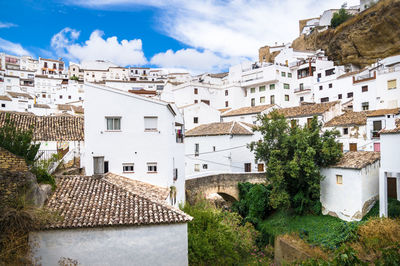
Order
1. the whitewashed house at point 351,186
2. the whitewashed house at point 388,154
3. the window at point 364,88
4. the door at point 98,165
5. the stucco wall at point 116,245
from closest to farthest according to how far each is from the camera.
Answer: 1. the stucco wall at point 116,245
2. the whitewashed house at point 388,154
3. the door at point 98,165
4. the whitewashed house at point 351,186
5. the window at point 364,88

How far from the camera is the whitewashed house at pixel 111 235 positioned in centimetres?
975

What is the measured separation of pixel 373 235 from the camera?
535 inches

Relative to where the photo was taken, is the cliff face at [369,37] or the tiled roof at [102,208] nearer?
the tiled roof at [102,208]

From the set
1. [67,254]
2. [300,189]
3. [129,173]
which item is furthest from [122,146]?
[300,189]

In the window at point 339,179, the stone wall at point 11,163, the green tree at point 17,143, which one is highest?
the green tree at point 17,143

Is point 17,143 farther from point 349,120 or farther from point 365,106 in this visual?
point 365,106

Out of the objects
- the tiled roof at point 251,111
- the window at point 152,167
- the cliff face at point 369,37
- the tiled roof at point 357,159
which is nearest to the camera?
the window at point 152,167

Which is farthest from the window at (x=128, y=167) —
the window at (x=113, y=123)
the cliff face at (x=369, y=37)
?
the cliff face at (x=369, y=37)

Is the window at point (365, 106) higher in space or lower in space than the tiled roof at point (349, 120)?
higher

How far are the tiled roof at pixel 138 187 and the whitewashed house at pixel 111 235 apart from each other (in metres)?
1.76

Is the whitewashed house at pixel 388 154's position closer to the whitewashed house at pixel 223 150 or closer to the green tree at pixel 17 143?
the whitewashed house at pixel 223 150

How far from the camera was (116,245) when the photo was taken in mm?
10016

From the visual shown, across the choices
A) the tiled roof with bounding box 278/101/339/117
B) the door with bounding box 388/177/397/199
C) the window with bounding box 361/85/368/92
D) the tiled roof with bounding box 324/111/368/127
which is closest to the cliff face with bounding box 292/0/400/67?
the window with bounding box 361/85/368/92

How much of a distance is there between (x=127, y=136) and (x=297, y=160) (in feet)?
37.0
